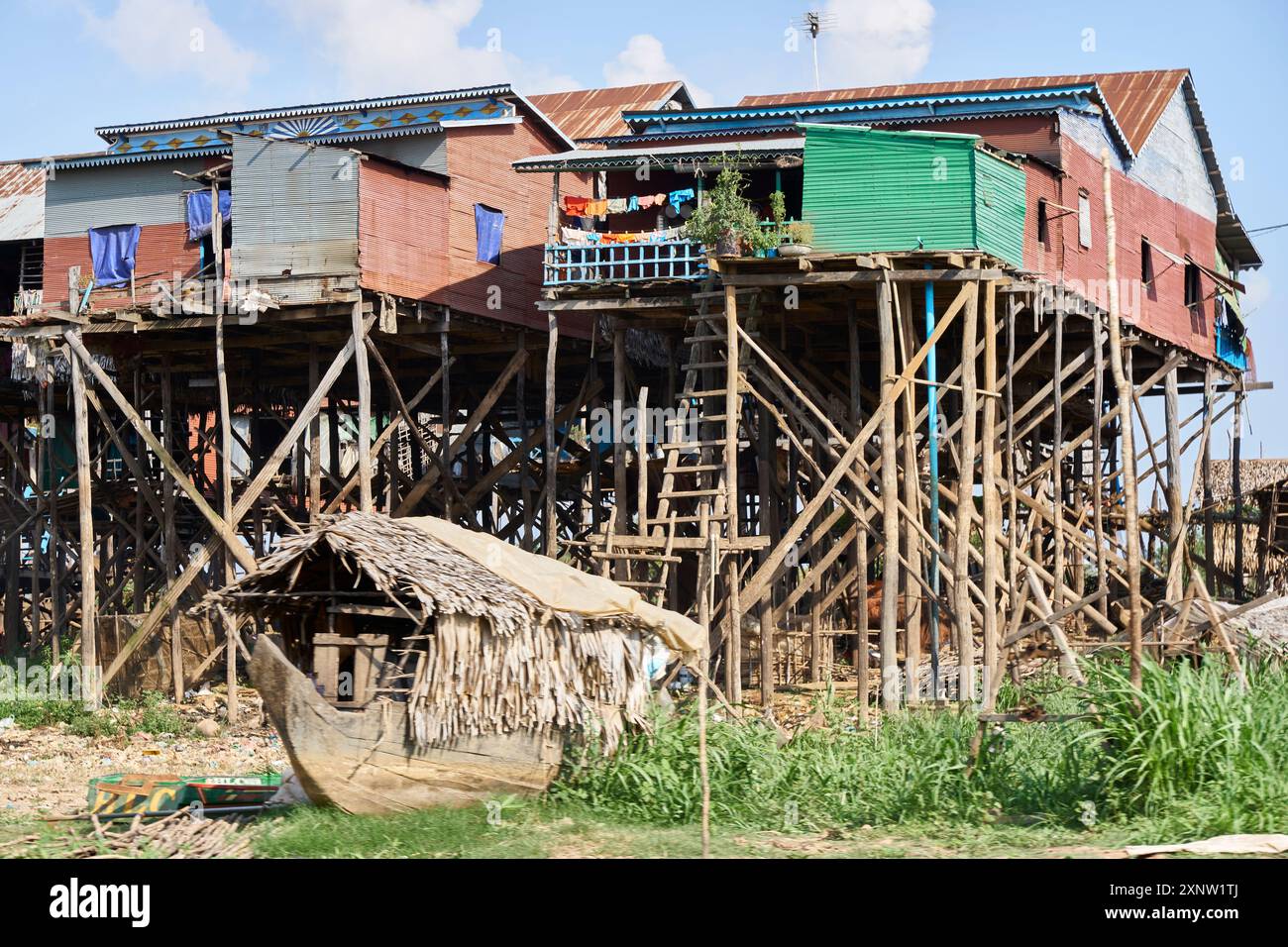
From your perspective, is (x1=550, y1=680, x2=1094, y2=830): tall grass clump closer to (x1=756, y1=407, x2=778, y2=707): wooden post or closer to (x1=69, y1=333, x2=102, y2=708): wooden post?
(x1=756, y1=407, x2=778, y2=707): wooden post

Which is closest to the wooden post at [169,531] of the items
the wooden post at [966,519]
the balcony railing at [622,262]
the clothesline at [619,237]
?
the balcony railing at [622,262]

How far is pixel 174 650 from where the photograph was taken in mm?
22312

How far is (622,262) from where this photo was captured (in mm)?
20766

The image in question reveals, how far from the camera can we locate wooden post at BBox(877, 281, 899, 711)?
57.6 feet

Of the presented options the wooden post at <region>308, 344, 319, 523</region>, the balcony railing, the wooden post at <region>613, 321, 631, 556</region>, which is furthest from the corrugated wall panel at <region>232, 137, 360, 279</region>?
the wooden post at <region>613, 321, 631, 556</region>

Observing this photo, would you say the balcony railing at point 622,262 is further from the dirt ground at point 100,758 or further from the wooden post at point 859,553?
the dirt ground at point 100,758

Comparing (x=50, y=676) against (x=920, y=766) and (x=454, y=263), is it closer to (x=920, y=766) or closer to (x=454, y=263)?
(x=454, y=263)

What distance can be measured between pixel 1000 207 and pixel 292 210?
935 centimetres

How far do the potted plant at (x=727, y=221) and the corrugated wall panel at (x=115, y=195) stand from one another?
8167mm

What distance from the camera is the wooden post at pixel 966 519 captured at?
1745 centimetres

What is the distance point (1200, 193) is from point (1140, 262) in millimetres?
4327

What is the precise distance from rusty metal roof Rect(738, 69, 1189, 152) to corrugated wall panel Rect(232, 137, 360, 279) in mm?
7168
